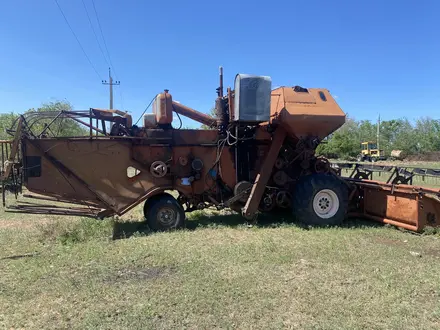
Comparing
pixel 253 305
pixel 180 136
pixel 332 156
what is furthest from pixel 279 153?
pixel 332 156

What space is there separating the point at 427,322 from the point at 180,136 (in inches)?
229

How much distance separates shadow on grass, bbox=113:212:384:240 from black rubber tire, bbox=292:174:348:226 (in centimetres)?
19

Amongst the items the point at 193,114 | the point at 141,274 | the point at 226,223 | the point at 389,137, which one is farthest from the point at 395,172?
the point at 389,137

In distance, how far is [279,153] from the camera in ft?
28.5

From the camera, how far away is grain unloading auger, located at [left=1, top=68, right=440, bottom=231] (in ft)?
24.2

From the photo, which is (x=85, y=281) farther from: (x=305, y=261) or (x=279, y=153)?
(x=279, y=153)

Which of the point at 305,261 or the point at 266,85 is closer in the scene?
the point at 305,261

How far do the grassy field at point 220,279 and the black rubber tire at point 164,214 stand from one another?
A: 314 mm

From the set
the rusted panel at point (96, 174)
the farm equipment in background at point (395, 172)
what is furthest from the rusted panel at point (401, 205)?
the rusted panel at point (96, 174)

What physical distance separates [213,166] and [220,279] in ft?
12.6

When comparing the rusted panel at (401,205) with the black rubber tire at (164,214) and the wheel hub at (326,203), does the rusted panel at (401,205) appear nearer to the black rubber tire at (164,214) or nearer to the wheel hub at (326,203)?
the wheel hub at (326,203)

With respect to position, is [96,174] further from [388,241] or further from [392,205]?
[392,205]

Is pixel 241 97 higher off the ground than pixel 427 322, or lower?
higher

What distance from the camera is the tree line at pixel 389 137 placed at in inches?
2206
